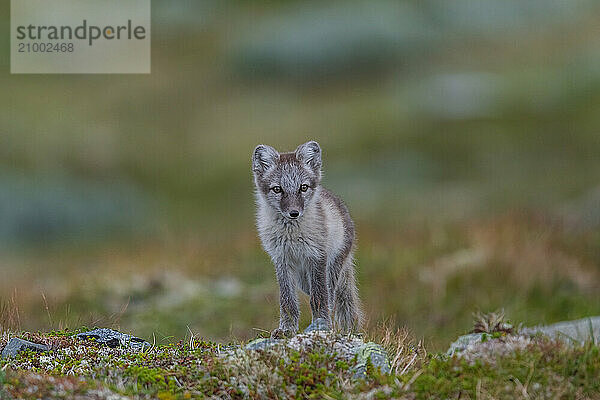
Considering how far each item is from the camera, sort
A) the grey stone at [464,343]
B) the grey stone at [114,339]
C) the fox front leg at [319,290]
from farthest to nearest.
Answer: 1. the fox front leg at [319,290]
2. the grey stone at [114,339]
3. the grey stone at [464,343]

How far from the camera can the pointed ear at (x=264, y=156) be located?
9547 millimetres

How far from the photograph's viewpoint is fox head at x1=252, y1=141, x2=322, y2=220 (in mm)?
9273

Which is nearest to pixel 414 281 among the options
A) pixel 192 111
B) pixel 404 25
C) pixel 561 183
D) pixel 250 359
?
pixel 250 359

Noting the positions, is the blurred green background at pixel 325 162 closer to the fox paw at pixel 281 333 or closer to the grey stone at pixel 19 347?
the fox paw at pixel 281 333

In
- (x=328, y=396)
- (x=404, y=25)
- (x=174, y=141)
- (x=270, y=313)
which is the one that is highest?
(x=404, y=25)

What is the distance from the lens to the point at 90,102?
38.9 meters

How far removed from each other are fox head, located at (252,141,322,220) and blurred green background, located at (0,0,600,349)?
5.77 ft

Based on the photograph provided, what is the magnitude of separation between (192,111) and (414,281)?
23648 mm

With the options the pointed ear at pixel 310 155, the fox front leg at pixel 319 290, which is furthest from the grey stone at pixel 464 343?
the pointed ear at pixel 310 155

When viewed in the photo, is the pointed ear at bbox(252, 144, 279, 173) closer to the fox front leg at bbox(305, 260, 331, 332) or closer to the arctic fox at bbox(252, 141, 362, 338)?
the arctic fox at bbox(252, 141, 362, 338)

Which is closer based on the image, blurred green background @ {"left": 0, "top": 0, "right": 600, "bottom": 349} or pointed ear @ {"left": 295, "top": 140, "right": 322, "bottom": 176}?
pointed ear @ {"left": 295, "top": 140, "right": 322, "bottom": 176}

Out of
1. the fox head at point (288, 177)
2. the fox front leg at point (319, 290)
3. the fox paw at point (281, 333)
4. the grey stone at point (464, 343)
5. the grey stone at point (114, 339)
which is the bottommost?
the grey stone at point (114, 339)

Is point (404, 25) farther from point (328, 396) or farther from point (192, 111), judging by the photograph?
point (328, 396)

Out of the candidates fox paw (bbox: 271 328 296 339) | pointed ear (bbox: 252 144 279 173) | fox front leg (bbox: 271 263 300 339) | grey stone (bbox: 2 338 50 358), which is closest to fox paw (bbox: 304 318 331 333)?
fox paw (bbox: 271 328 296 339)
